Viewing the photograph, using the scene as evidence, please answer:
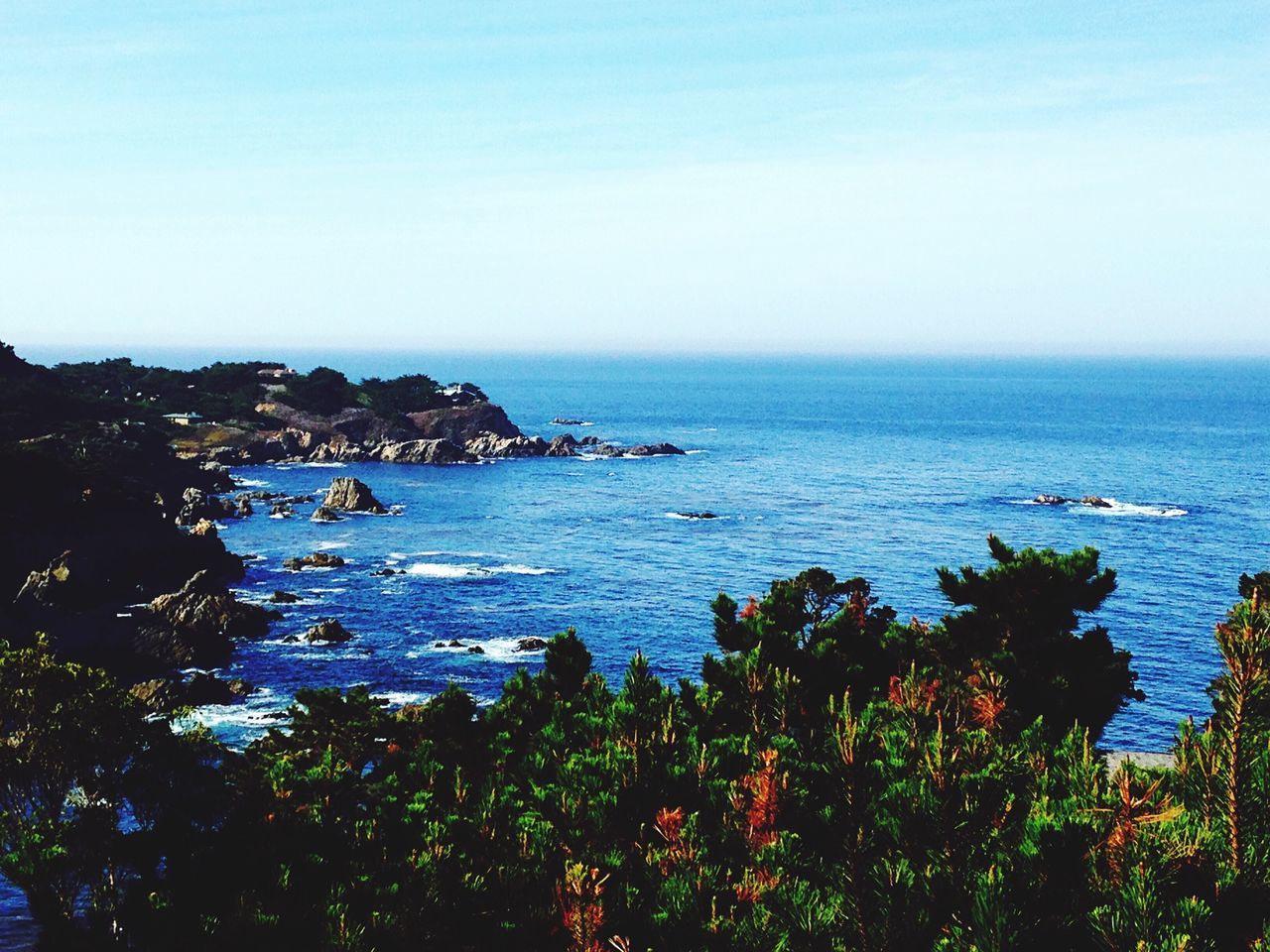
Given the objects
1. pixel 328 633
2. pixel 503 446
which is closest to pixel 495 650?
pixel 328 633

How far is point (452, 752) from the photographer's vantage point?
30.2 meters

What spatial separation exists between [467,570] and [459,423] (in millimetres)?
91203

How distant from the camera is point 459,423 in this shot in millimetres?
188000

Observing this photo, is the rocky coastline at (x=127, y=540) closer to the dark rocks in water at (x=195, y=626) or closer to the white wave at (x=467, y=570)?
the dark rocks in water at (x=195, y=626)

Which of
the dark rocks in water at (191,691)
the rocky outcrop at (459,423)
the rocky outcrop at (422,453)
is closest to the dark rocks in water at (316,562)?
the dark rocks in water at (191,691)

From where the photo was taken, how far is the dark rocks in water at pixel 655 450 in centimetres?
18600

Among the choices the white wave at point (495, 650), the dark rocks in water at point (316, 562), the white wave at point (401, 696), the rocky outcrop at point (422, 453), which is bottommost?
the white wave at point (401, 696)

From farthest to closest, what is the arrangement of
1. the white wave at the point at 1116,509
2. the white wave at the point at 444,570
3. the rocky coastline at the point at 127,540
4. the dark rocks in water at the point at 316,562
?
the white wave at the point at 1116,509, the dark rocks in water at the point at 316,562, the white wave at the point at 444,570, the rocky coastline at the point at 127,540

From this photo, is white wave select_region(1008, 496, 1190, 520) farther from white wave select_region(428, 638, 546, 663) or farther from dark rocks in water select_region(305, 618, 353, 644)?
dark rocks in water select_region(305, 618, 353, 644)

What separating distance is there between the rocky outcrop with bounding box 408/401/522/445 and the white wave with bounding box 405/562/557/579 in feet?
277

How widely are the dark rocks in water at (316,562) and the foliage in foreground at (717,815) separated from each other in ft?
231

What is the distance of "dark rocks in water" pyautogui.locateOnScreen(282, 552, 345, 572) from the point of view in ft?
328

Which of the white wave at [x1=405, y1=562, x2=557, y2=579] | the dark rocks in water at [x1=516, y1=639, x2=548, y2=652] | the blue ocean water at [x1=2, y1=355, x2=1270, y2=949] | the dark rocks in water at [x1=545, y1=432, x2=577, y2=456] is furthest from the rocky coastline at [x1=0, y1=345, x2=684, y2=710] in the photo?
the dark rocks in water at [x1=545, y1=432, x2=577, y2=456]

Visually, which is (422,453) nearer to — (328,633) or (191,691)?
(328,633)
